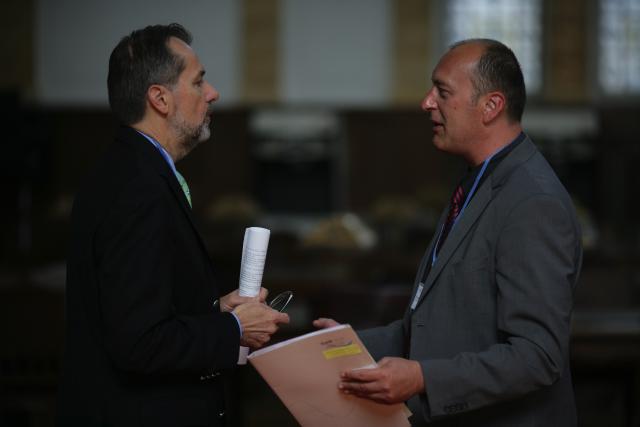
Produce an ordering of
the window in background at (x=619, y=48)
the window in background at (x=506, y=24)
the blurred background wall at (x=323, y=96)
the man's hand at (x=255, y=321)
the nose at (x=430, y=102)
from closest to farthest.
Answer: the man's hand at (x=255, y=321)
the nose at (x=430, y=102)
the blurred background wall at (x=323, y=96)
the window in background at (x=619, y=48)
the window in background at (x=506, y=24)

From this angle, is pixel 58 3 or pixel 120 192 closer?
pixel 120 192

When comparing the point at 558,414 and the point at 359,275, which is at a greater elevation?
the point at 558,414

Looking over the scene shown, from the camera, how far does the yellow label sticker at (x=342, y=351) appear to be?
82.0 inches

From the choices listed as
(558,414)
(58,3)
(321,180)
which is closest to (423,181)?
(321,180)

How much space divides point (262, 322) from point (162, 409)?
0.30m

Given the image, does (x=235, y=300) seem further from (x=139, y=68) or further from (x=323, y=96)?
(x=323, y=96)

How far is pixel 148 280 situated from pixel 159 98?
0.44m

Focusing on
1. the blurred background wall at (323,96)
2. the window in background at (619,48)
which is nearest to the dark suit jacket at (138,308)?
the blurred background wall at (323,96)

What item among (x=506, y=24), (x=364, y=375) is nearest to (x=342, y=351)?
(x=364, y=375)

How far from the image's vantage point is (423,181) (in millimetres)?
14758

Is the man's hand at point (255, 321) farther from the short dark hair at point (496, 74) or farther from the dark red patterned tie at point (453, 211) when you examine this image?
the short dark hair at point (496, 74)

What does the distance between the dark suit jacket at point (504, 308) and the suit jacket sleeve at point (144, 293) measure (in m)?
0.51

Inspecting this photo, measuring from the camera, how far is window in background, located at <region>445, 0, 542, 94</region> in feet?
49.3

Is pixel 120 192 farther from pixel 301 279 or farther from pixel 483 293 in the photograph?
pixel 301 279
